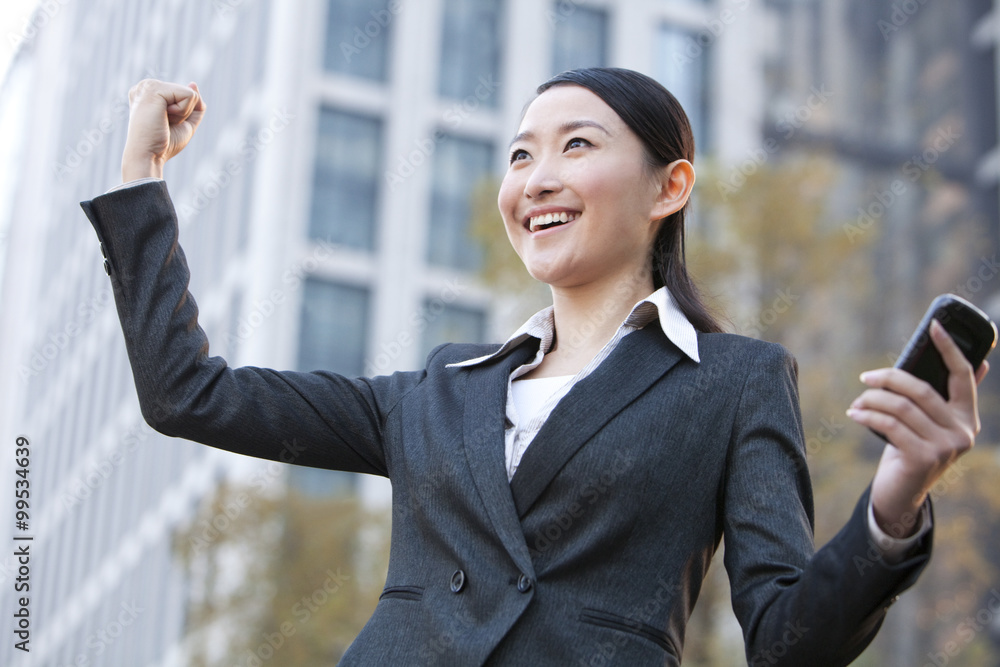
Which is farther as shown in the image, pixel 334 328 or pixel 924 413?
pixel 334 328

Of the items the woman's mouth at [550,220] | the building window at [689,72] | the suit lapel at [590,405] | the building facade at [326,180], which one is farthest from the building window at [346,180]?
the suit lapel at [590,405]

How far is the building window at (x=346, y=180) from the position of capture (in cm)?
2450

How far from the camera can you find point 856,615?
132cm

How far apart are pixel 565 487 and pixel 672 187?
664 millimetres

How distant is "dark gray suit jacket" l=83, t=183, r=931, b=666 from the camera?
4.99 ft

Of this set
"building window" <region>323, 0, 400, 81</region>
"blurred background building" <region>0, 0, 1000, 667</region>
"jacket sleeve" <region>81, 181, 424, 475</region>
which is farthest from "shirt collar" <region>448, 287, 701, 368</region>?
"building window" <region>323, 0, 400, 81</region>

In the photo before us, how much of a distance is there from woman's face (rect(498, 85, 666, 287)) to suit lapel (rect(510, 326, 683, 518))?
187mm

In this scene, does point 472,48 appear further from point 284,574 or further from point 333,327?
point 284,574

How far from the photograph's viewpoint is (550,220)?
1.94m

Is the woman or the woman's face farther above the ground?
the woman's face

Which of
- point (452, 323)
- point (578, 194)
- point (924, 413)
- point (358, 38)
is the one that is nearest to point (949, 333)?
point (924, 413)

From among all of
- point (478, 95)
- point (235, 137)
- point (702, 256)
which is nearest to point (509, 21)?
point (478, 95)

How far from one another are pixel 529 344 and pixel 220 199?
2567 centimetres

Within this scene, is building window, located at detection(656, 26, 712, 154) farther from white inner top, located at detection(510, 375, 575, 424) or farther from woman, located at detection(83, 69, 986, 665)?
white inner top, located at detection(510, 375, 575, 424)
